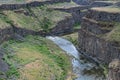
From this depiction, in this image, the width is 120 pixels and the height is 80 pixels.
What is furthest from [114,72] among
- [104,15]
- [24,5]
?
[24,5]

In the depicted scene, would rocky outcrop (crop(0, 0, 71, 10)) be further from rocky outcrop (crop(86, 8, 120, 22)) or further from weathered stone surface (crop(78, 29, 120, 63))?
rocky outcrop (crop(86, 8, 120, 22))

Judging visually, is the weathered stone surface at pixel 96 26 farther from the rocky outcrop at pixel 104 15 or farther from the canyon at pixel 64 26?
the rocky outcrop at pixel 104 15

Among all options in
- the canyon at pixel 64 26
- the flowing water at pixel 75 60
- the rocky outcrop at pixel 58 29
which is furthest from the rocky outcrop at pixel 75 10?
the flowing water at pixel 75 60

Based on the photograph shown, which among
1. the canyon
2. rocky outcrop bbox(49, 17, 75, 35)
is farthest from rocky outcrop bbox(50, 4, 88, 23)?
rocky outcrop bbox(49, 17, 75, 35)

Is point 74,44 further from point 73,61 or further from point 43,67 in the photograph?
point 43,67

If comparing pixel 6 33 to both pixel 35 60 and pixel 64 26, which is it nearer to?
pixel 35 60

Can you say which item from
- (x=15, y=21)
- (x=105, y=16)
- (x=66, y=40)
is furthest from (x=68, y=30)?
(x=105, y=16)
